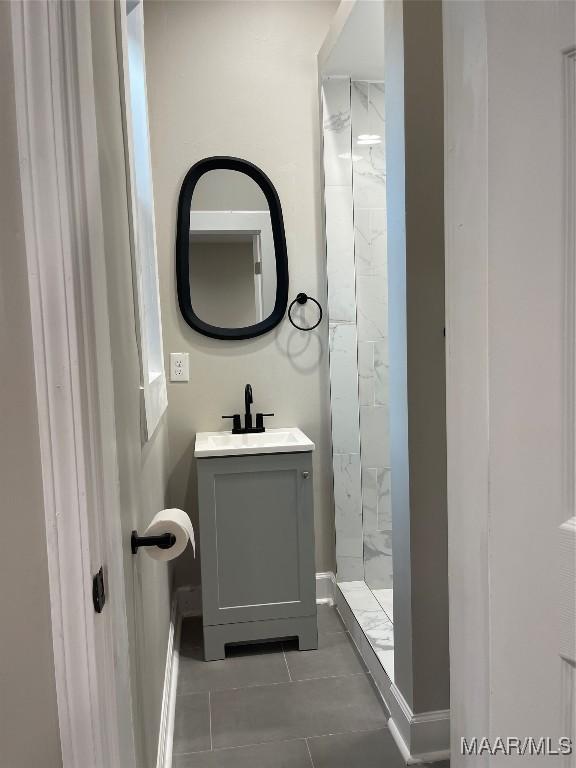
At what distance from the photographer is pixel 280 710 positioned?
6.88ft

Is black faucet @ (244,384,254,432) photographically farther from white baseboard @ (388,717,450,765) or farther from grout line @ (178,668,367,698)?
white baseboard @ (388,717,450,765)

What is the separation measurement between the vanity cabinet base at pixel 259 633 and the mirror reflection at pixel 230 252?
133 centimetres

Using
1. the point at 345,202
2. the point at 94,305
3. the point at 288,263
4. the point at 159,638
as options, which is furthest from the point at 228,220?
the point at 94,305

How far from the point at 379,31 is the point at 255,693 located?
2625mm

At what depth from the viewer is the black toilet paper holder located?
1.12m

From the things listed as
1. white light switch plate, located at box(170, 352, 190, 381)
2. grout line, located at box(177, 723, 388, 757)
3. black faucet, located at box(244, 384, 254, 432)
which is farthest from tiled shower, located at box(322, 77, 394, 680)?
grout line, located at box(177, 723, 388, 757)

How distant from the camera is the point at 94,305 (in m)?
0.74

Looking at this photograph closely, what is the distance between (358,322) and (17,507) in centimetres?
238

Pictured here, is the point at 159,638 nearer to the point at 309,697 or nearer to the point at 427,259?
the point at 309,697

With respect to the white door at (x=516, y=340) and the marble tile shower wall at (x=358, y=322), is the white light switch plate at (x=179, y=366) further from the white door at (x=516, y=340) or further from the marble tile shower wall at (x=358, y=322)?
the white door at (x=516, y=340)

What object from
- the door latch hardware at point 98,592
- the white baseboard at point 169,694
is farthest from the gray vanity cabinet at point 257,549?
the door latch hardware at point 98,592

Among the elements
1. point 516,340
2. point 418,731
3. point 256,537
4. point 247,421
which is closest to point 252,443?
point 247,421

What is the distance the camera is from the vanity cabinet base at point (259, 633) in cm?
247

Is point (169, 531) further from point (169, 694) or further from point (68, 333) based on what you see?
point (169, 694)
